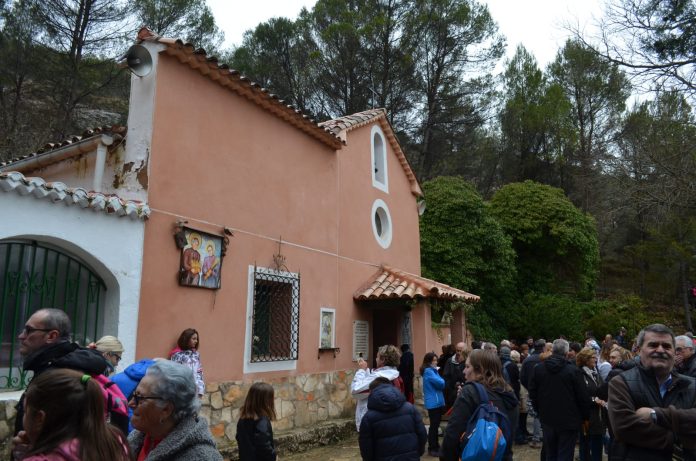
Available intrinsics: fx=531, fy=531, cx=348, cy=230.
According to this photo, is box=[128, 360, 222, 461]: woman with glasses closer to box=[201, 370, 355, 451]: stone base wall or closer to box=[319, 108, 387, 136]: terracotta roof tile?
box=[201, 370, 355, 451]: stone base wall

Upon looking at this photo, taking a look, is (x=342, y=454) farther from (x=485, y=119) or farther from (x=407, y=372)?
(x=485, y=119)

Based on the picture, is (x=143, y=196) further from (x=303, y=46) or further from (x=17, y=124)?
(x=303, y=46)

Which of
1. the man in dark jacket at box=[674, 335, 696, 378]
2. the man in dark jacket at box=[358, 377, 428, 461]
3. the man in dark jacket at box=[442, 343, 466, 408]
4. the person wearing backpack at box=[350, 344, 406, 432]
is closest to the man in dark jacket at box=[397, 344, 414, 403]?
the man in dark jacket at box=[442, 343, 466, 408]

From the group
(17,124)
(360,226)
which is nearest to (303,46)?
(17,124)

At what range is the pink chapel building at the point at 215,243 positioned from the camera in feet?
19.2

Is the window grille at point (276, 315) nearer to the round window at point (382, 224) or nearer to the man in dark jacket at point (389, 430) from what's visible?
the round window at point (382, 224)

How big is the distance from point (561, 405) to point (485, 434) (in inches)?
112

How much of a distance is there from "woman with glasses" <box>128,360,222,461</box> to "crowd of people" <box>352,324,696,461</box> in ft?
6.70

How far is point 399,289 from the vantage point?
428 inches

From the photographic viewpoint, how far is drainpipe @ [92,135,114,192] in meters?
7.24

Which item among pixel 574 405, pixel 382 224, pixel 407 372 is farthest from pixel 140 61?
pixel 382 224

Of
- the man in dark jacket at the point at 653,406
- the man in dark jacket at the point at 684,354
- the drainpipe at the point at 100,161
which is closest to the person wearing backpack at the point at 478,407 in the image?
the man in dark jacket at the point at 653,406

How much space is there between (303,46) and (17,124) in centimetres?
1349

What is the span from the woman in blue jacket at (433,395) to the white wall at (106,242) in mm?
4147
